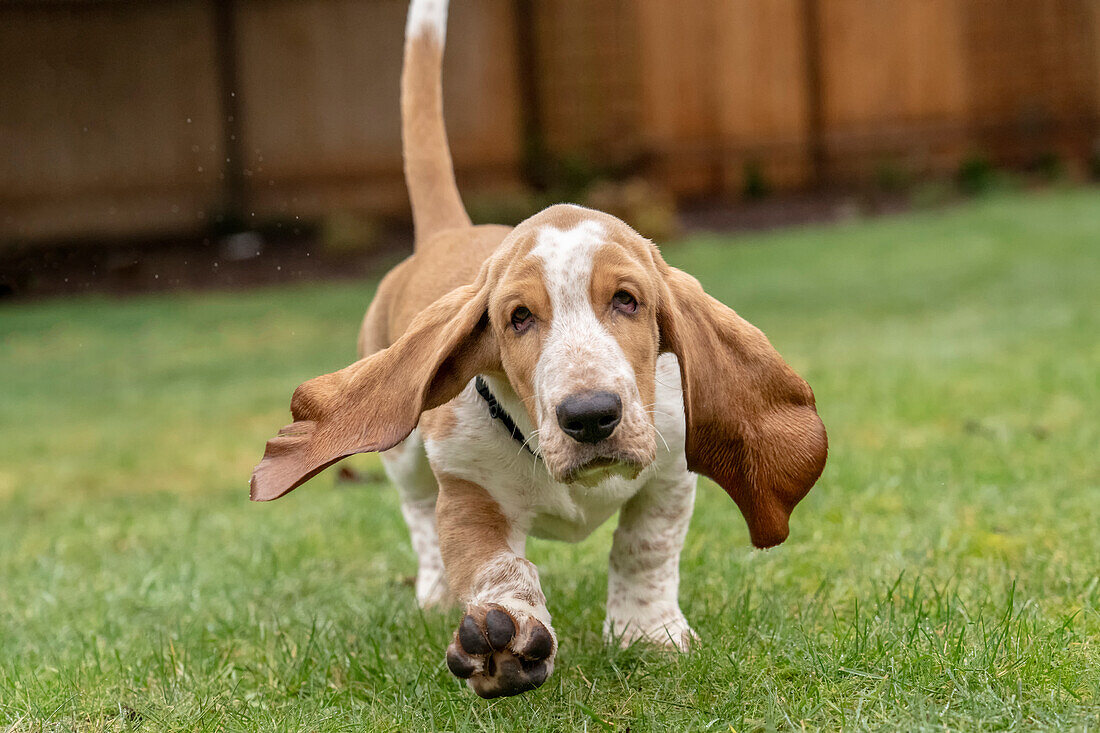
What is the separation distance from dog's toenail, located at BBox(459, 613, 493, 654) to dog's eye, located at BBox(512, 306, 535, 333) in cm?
61

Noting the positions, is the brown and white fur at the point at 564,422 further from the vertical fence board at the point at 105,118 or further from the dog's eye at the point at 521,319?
the vertical fence board at the point at 105,118

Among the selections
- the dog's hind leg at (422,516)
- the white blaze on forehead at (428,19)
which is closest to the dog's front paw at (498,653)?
the dog's hind leg at (422,516)

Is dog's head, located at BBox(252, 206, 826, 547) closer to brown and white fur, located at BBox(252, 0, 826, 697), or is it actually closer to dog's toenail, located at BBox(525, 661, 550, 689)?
brown and white fur, located at BBox(252, 0, 826, 697)

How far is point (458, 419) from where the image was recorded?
305 cm

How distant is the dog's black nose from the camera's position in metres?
2.39

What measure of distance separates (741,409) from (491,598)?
679mm

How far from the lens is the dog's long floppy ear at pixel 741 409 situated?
109 inches

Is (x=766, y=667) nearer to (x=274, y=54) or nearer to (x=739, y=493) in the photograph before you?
(x=739, y=493)

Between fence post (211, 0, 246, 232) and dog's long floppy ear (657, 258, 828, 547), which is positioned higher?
fence post (211, 0, 246, 232)

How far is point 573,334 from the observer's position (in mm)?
2562

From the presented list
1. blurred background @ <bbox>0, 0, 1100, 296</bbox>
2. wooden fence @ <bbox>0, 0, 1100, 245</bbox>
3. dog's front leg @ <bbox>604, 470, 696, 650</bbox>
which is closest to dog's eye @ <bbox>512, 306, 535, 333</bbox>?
dog's front leg @ <bbox>604, 470, 696, 650</bbox>

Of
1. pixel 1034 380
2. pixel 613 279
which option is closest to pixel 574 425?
pixel 613 279

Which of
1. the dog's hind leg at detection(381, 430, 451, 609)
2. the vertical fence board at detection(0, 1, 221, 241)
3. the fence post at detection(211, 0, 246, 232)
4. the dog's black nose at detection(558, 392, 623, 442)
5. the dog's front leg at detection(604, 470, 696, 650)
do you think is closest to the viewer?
the dog's black nose at detection(558, 392, 623, 442)

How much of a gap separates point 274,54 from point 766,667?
1437 cm
